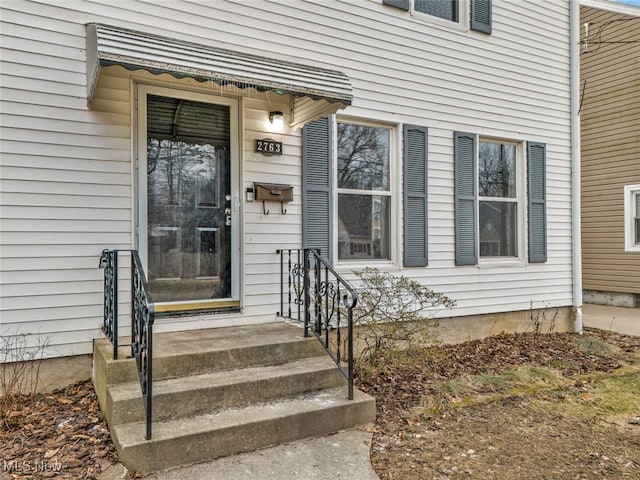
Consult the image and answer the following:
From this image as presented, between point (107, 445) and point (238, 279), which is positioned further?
point (238, 279)

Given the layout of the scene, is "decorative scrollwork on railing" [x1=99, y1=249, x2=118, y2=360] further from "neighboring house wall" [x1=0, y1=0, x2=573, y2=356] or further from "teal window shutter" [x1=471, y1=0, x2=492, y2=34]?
"teal window shutter" [x1=471, y1=0, x2=492, y2=34]

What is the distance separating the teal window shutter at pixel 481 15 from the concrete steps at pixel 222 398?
14.9 ft

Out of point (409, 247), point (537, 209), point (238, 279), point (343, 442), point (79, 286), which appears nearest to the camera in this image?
point (343, 442)

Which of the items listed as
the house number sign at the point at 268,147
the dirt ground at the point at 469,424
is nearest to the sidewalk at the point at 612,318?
the dirt ground at the point at 469,424

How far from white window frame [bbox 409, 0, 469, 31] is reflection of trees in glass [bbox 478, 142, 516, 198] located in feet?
4.91

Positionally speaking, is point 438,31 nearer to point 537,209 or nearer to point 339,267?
point 537,209

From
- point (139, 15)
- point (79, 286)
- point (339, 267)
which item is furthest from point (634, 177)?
point (79, 286)

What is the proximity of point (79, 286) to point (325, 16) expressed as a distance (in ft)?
11.6

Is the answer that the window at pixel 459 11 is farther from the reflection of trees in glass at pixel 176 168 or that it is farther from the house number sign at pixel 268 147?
the reflection of trees in glass at pixel 176 168

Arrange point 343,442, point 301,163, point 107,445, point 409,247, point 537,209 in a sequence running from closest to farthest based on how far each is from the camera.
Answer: point 107,445
point 343,442
point 301,163
point 409,247
point 537,209

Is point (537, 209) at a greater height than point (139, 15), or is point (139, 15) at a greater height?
point (139, 15)

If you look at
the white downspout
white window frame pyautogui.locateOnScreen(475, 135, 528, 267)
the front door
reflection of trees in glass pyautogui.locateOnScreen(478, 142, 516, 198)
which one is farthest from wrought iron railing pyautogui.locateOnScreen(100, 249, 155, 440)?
the white downspout

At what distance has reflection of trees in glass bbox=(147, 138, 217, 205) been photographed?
4008 millimetres

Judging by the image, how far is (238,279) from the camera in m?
4.29
